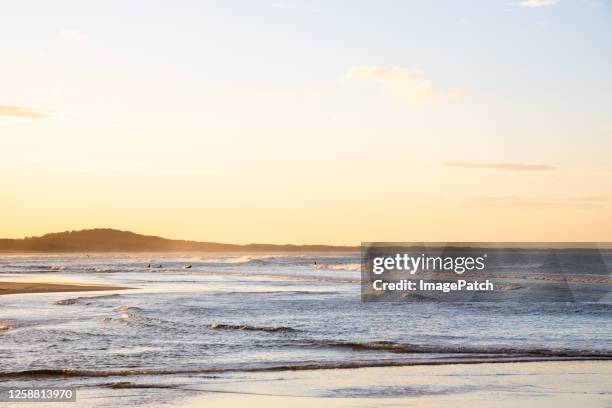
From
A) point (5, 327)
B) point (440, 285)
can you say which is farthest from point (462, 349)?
point (440, 285)

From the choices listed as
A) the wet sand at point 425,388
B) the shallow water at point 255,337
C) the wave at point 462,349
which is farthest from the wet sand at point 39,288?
the wet sand at point 425,388

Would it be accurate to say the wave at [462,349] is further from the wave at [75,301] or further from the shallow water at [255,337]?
the wave at [75,301]

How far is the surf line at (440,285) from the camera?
150 feet

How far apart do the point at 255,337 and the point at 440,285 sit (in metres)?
30.7

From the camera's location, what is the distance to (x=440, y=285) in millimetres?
49281

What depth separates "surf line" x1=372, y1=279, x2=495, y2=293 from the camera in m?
45.7

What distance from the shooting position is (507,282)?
5112 centimetres

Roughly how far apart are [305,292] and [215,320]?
592 inches

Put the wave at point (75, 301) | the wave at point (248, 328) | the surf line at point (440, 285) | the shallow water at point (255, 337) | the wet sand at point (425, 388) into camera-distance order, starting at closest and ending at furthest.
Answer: the wet sand at point (425, 388) < the shallow water at point (255, 337) < the wave at point (248, 328) < the wave at point (75, 301) < the surf line at point (440, 285)

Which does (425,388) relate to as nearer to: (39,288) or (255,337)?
(255,337)

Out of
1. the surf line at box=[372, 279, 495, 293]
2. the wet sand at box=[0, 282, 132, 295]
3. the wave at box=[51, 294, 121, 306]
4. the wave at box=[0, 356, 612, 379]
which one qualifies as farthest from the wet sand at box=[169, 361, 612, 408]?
the surf line at box=[372, 279, 495, 293]

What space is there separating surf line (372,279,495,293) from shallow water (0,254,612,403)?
13.7 meters

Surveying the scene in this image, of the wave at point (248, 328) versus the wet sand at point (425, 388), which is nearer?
the wet sand at point (425, 388)

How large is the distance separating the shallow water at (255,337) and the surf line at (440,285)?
45.0 feet
